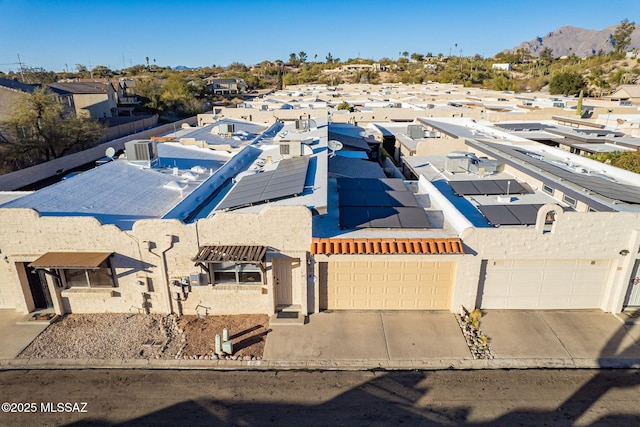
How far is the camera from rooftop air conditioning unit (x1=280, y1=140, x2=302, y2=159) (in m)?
22.8

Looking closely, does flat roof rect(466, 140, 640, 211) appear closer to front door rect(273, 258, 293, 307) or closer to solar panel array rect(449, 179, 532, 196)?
solar panel array rect(449, 179, 532, 196)

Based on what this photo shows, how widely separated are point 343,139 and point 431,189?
1439cm

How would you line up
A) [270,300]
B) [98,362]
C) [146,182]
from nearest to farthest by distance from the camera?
[98,362]
[270,300]
[146,182]

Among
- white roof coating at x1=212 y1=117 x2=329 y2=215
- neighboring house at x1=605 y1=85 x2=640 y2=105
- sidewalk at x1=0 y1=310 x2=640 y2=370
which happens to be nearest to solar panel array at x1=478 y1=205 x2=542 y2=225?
sidewalk at x1=0 y1=310 x2=640 y2=370

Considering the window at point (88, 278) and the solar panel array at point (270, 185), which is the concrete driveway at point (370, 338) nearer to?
the solar panel array at point (270, 185)

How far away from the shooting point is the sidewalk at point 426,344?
13352 millimetres

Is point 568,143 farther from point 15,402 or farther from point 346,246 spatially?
point 15,402

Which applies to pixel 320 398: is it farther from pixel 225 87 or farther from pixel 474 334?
pixel 225 87

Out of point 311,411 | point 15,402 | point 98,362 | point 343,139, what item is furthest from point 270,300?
point 343,139

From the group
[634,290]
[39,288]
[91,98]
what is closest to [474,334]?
[634,290]

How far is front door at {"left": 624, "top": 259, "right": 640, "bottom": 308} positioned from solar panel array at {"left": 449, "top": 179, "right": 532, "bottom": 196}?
18.8ft

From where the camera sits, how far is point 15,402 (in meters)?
11.9

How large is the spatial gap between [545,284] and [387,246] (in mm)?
7105

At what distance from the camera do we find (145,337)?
14.7 metres
